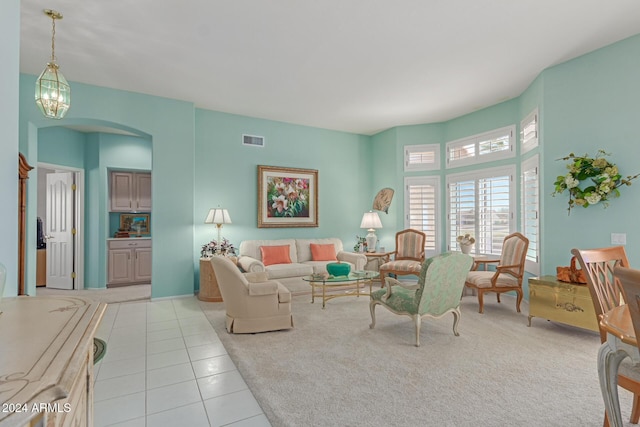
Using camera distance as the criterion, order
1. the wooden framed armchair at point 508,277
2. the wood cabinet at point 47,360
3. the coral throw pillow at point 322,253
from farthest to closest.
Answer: the coral throw pillow at point 322,253, the wooden framed armchair at point 508,277, the wood cabinet at point 47,360

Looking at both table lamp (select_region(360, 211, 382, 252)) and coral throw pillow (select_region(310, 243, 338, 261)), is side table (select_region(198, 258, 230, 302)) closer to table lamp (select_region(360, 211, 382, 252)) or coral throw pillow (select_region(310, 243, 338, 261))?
coral throw pillow (select_region(310, 243, 338, 261))

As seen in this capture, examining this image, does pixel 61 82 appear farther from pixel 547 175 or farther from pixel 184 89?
pixel 547 175

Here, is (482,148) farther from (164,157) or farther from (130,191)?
(130,191)

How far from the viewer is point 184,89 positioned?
4914mm

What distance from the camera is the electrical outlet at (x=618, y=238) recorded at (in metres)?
3.55

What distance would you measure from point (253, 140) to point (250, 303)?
12.0ft

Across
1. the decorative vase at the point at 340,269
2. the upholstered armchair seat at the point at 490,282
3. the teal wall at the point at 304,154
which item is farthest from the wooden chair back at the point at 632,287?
the decorative vase at the point at 340,269

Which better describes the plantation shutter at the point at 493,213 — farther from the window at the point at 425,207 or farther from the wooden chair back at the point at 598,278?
the wooden chair back at the point at 598,278

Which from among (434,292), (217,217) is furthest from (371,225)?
(434,292)

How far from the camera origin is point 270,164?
6457 millimetres

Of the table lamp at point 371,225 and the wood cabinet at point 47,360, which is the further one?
the table lamp at point 371,225

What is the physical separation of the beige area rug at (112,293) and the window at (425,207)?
209 inches

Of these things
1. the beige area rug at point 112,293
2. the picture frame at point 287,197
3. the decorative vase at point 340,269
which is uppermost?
the picture frame at point 287,197

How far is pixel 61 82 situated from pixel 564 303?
5.63 metres
